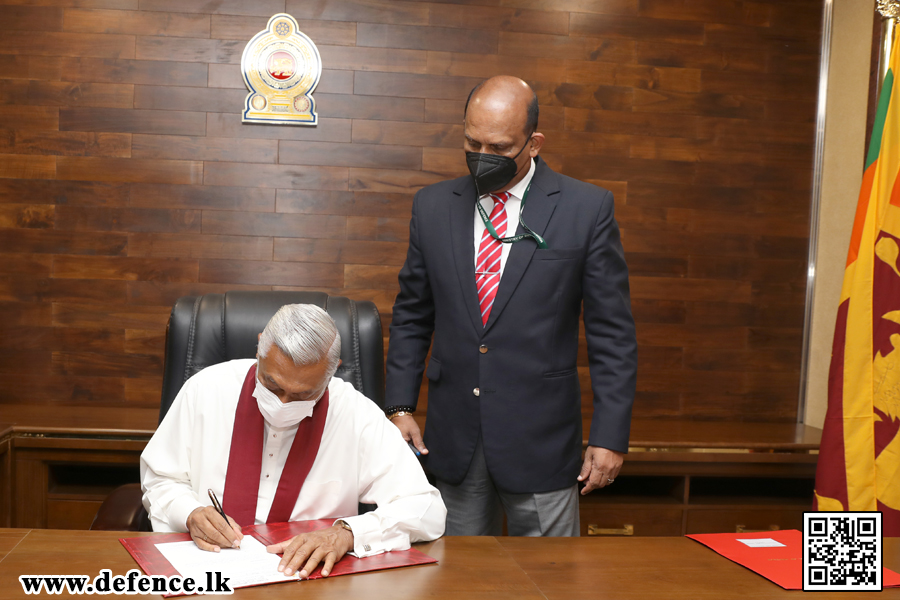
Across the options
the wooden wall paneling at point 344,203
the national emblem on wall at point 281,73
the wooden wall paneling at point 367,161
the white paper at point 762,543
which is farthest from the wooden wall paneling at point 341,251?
the white paper at point 762,543

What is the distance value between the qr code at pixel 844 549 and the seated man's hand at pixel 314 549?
85cm

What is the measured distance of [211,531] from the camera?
1455 millimetres

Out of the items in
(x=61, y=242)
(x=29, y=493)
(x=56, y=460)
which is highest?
(x=61, y=242)

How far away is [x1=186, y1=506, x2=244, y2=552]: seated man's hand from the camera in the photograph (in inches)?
56.6

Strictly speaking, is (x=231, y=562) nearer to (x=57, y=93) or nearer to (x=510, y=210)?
(x=510, y=210)

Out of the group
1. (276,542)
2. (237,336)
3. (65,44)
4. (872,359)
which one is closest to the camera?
(276,542)

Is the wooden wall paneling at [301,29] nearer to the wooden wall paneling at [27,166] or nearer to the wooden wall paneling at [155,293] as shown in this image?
the wooden wall paneling at [27,166]

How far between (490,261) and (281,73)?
1.69 m

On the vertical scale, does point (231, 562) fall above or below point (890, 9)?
below

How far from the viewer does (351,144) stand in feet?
10.9

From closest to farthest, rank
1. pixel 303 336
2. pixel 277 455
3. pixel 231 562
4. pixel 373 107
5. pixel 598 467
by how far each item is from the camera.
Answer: pixel 231 562 → pixel 303 336 → pixel 277 455 → pixel 598 467 → pixel 373 107

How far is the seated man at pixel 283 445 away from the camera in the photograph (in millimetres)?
1625

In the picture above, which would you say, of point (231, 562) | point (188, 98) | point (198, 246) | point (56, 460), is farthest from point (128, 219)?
point (231, 562)

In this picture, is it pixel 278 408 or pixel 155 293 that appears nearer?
pixel 278 408
